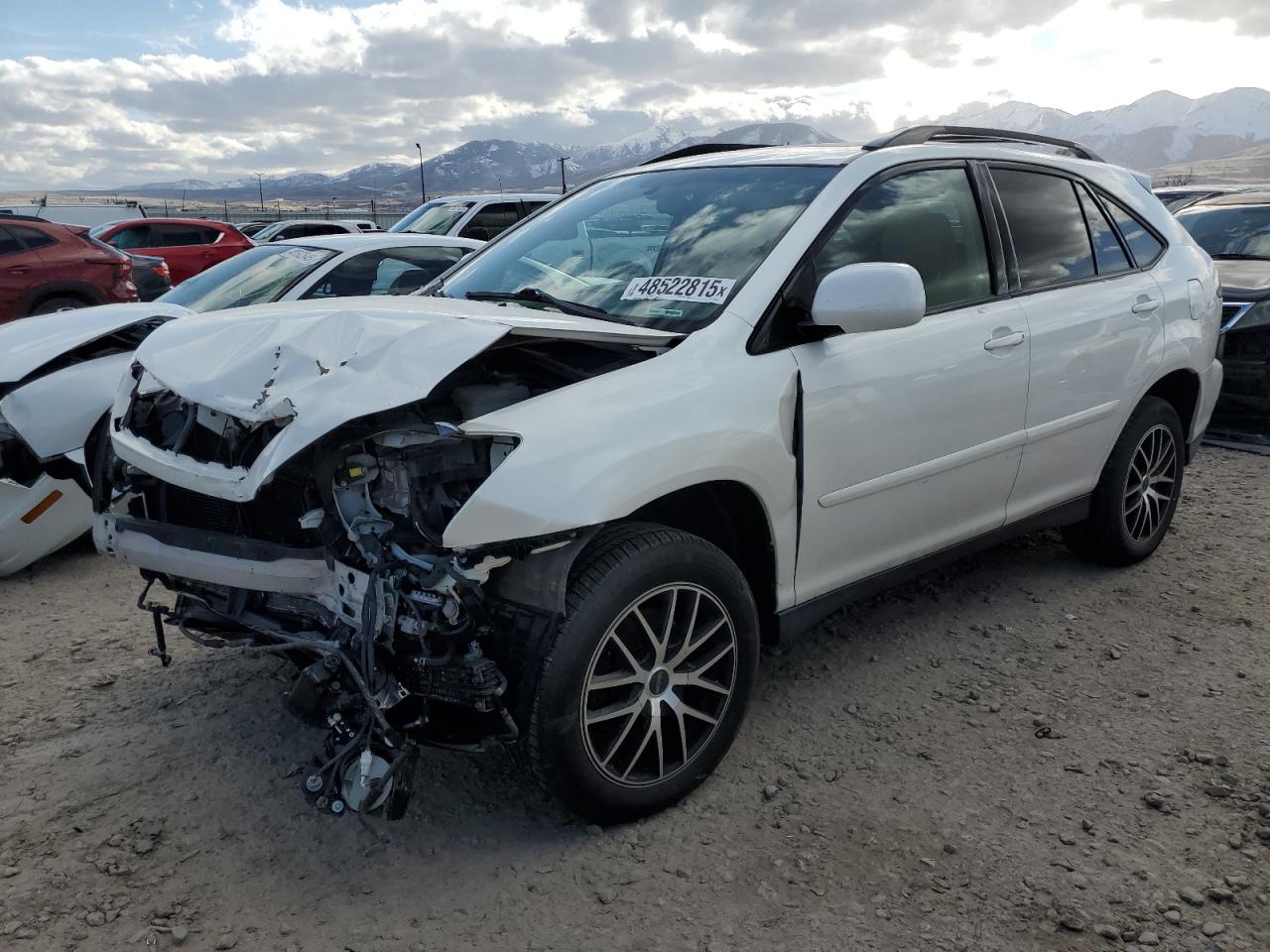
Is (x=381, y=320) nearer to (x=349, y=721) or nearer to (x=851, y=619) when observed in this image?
(x=349, y=721)

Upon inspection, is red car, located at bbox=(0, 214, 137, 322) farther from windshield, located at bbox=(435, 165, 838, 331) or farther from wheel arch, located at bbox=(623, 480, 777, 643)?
→ wheel arch, located at bbox=(623, 480, 777, 643)

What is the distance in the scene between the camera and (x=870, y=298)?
2.78 m

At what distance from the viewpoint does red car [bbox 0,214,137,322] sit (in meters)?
10.8

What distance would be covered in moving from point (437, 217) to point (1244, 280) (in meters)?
8.99

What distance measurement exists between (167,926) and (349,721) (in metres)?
0.63

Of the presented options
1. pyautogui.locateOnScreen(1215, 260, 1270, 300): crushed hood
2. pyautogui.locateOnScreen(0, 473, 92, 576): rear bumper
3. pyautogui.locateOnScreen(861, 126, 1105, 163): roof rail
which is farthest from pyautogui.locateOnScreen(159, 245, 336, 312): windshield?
pyautogui.locateOnScreen(1215, 260, 1270, 300): crushed hood

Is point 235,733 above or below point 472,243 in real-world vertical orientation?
below

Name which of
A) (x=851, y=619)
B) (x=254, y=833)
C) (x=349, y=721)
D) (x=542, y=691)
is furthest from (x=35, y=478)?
(x=851, y=619)

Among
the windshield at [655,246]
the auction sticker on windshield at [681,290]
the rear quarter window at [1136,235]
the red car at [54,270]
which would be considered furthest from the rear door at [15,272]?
the rear quarter window at [1136,235]

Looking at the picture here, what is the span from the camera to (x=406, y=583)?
2418mm

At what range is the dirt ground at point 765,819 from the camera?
7.93 ft

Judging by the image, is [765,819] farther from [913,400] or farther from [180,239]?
[180,239]

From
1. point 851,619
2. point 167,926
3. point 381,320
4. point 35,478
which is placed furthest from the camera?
point 35,478

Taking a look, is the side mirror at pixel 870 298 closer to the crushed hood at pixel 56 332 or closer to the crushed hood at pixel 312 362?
the crushed hood at pixel 312 362
